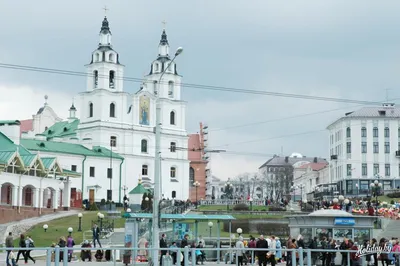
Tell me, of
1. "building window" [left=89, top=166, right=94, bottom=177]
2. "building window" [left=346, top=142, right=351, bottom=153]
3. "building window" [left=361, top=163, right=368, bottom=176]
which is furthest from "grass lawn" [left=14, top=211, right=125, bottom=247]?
"building window" [left=361, top=163, right=368, bottom=176]

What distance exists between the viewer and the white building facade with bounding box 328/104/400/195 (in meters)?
106

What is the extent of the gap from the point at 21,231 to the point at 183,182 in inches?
2093

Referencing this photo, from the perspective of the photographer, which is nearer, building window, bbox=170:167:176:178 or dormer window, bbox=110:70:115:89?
dormer window, bbox=110:70:115:89

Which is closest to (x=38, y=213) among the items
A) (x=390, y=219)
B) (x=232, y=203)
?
(x=232, y=203)

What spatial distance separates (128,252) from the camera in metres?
26.9

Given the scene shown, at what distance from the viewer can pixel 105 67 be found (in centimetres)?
10675

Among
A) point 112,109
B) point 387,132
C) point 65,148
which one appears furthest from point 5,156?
point 387,132

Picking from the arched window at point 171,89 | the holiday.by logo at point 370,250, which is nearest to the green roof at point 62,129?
the arched window at point 171,89

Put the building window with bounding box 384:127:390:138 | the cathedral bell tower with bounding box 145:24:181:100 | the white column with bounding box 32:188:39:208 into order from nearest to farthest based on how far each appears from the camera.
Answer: the white column with bounding box 32:188:39:208 < the building window with bounding box 384:127:390:138 < the cathedral bell tower with bounding box 145:24:181:100

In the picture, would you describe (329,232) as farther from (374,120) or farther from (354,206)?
(374,120)

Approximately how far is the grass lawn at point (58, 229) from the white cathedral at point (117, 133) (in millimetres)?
26355

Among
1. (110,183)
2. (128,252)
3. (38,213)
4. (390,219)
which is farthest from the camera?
(110,183)

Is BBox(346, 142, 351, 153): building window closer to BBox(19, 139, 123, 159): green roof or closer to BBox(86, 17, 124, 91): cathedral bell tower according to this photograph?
BBox(19, 139, 123, 159): green roof

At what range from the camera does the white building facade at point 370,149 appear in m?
106
